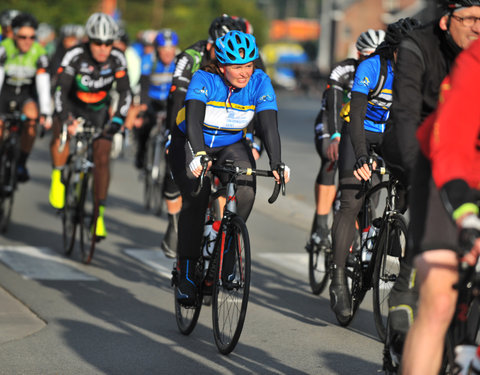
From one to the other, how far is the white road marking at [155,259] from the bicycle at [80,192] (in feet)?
1.74

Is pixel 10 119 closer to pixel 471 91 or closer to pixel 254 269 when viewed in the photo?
pixel 254 269

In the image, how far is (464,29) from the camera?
446cm

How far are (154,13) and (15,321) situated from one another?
38.9m

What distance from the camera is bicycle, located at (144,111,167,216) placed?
1313 cm

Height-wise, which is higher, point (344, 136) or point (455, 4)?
point (455, 4)

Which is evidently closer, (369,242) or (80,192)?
(369,242)

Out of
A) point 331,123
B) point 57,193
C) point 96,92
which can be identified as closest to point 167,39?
point 96,92

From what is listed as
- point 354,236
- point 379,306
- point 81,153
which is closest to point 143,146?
point 81,153

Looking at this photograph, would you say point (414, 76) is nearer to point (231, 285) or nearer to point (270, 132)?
point (270, 132)

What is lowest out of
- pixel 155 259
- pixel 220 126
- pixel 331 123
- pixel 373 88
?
pixel 155 259

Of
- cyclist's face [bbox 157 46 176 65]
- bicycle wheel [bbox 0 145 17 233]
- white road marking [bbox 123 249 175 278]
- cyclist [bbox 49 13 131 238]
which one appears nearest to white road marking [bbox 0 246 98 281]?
cyclist [bbox 49 13 131 238]

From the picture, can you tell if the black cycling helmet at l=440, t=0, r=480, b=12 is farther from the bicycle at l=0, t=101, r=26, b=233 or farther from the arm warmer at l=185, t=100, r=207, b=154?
the bicycle at l=0, t=101, r=26, b=233

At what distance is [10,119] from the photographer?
37.1 ft

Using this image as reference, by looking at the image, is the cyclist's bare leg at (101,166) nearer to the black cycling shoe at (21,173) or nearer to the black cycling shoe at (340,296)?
the black cycling shoe at (21,173)
